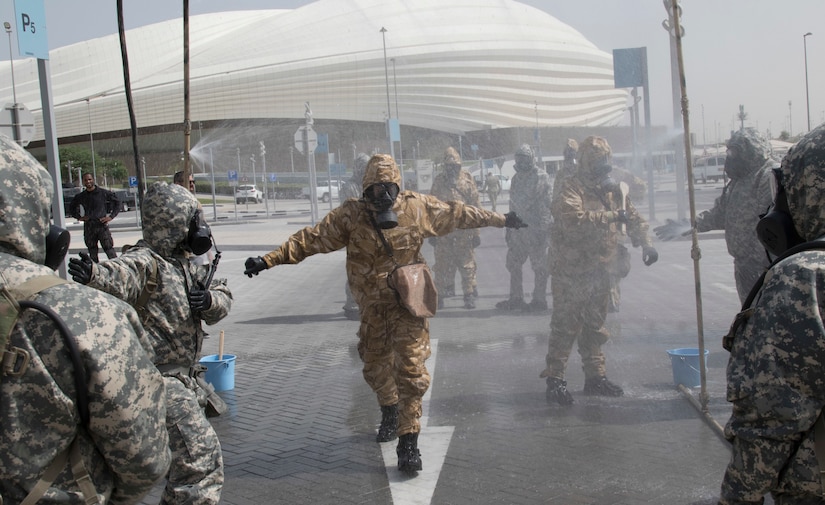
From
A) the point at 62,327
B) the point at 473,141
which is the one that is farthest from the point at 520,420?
the point at 473,141

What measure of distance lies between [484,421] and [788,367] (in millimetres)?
3762

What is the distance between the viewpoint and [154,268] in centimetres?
368

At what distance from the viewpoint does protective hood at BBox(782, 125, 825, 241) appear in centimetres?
202

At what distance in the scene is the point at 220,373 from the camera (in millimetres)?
6840

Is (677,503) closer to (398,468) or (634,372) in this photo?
(398,468)

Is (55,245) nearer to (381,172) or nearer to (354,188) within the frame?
(381,172)

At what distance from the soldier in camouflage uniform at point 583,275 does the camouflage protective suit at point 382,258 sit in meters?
1.34

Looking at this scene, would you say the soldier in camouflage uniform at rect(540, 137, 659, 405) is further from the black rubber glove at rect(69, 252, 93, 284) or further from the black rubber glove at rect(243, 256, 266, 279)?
the black rubber glove at rect(69, 252, 93, 284)

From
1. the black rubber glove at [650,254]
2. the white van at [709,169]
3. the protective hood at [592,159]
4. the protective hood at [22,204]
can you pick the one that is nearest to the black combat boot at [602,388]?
the black rubber glove at [650,254]

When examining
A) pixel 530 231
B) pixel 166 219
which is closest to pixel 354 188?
pixel 530 231

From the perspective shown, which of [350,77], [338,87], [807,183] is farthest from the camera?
[338,87]

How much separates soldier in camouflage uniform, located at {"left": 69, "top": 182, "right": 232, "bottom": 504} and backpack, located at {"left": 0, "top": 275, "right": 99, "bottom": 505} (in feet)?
4.69

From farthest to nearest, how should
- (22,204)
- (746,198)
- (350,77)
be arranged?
(350,77)
(746,198)
(22,204)

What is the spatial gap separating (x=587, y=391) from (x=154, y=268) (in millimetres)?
3615
